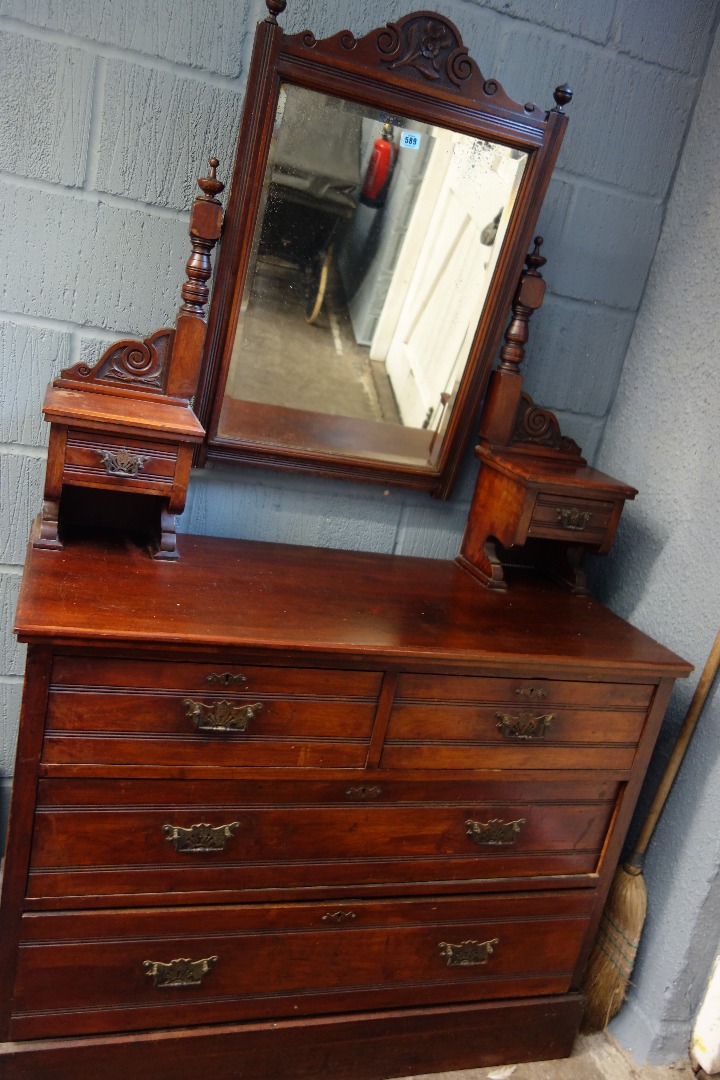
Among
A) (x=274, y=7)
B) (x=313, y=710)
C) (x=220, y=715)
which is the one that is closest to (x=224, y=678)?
(x=220, y=715)

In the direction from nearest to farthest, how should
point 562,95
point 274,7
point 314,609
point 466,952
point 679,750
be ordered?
point 274,7, point 314,609, point 562,95, point 466,952, point 679,750

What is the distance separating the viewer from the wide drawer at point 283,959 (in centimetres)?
179

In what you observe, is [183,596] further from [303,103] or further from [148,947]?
[303,103]

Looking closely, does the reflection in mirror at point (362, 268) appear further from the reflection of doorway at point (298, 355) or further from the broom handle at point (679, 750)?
the broom handle at point (679, 750)

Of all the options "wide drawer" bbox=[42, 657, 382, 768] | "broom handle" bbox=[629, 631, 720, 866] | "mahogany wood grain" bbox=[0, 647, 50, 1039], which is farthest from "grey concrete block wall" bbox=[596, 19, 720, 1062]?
"mahogany wood grain" bbox=[0, 647, 50, 1039]

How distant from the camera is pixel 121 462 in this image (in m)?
1.83

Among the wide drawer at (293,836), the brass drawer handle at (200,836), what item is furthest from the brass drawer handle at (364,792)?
the brass drawer handle at (200,836)

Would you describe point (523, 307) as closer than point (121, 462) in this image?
No

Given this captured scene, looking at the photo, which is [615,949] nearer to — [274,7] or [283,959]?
[283,959]

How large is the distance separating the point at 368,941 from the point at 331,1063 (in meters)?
0.31

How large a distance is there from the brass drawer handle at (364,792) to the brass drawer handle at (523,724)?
0.94 ft

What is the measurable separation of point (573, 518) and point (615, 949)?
3.50ft

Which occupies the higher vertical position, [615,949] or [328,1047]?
[615,949]

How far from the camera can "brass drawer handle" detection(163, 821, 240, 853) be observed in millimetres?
1777
